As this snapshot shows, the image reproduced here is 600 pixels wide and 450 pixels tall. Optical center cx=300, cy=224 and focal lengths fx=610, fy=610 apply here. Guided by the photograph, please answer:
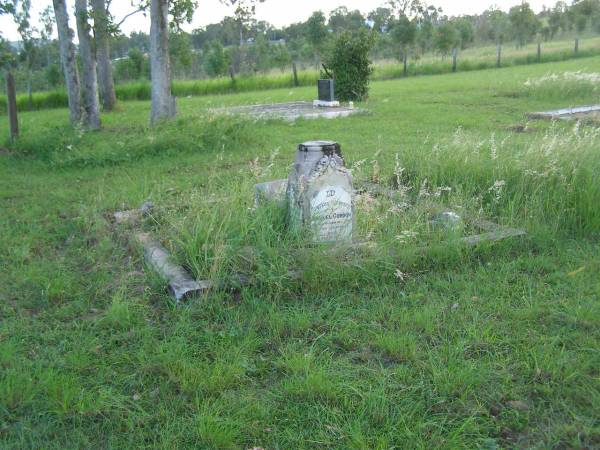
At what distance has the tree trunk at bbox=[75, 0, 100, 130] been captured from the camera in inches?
504

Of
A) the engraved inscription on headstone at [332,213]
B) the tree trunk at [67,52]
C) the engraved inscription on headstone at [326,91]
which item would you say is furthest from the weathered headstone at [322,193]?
the engraved inscription on headstone at [326,91]

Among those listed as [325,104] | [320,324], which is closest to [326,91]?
[325,104]

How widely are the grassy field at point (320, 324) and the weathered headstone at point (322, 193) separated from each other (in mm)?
206

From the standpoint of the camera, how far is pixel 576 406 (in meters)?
2.98

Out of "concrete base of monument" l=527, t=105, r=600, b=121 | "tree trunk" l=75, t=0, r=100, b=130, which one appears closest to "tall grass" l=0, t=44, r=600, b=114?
"tree trunk" l=75, t=0, r=100, b=130

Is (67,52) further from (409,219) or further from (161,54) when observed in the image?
(409,219)

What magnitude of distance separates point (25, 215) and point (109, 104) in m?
13.2

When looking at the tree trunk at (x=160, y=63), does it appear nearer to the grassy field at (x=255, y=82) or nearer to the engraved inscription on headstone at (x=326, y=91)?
the engraved inscription on headstone at (x=326, y=91)

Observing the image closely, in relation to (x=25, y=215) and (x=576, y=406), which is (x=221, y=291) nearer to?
(x=576, y=406)

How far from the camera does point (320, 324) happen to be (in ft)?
12.8

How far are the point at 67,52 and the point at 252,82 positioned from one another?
14148 millimetres

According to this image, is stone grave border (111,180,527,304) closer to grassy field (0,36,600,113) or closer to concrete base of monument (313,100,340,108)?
concrete base of monument (313,100,340,108)

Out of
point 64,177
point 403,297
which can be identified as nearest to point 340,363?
point 403,297

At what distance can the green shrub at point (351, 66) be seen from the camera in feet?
58.5
